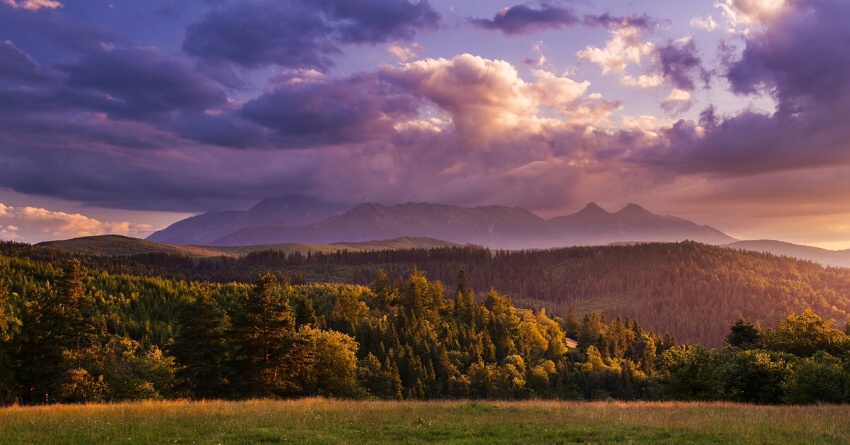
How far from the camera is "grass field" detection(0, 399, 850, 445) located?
21344mm

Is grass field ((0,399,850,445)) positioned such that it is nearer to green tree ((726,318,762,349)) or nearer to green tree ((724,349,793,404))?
green tree ((724,349,793,404))

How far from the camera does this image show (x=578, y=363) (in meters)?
154

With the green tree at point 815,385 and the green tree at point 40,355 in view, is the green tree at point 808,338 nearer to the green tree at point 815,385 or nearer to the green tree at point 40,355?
the green tree at point 815,385

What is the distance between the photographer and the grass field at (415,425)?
21344mm

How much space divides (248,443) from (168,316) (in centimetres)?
20109

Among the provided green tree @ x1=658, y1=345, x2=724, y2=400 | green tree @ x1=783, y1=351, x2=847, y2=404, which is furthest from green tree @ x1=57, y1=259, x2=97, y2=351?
green tree @ x1=783, y1=351, x2=847, y2=404

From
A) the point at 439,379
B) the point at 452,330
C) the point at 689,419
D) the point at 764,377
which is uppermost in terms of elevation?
the point at 689,419

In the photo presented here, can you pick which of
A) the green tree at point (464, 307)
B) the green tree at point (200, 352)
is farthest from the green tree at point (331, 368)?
the green tree at point (464, 307)

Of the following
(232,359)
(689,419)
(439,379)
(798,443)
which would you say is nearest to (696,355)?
(689,419)

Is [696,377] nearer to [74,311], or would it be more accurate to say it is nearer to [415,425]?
[415,425]

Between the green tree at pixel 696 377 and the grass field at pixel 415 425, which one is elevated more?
the grass field at pixel 415 425

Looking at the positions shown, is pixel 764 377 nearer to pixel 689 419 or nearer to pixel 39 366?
pixel 689 419

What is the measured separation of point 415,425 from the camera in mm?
24828

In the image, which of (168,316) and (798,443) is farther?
(168,316)
